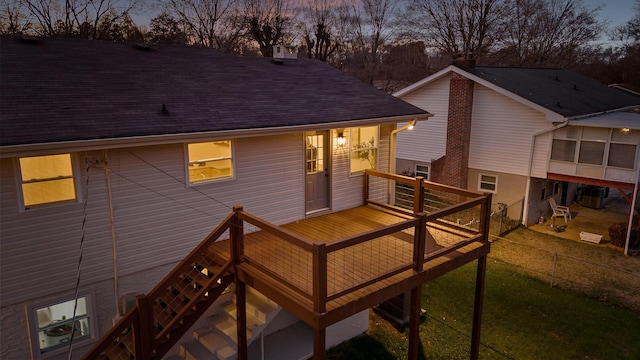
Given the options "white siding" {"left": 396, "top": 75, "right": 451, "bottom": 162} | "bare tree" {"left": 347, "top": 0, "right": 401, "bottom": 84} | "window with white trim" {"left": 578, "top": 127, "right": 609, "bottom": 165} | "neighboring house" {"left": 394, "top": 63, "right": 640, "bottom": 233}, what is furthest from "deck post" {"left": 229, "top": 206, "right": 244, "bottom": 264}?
"bare tree" {"left": 347, "top": 0, "right": 401, "bottom": 84}

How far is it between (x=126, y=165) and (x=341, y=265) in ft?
13.5

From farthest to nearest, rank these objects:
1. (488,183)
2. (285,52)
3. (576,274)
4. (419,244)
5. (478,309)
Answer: (488,183), (576,274), (285,52), (478,309), (419,244)

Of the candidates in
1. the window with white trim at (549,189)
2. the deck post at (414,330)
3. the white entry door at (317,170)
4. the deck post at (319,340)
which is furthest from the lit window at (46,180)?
the window with white trim at (549,189)

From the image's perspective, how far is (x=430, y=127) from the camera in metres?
21.3

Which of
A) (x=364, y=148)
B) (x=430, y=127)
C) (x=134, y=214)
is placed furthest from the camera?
(x=430, y=127)

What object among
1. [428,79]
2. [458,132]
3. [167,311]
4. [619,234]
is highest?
[428,79]

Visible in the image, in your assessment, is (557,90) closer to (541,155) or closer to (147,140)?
→ (541,155)

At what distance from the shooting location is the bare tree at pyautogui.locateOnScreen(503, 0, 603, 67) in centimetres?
4284

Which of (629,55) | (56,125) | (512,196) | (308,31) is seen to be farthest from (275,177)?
(629,55)

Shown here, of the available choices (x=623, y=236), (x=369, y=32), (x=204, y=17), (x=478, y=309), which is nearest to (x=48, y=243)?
(x=478, y=309)

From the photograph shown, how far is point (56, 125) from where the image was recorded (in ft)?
21.1

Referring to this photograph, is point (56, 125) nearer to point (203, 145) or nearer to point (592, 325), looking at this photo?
point (203, 145)

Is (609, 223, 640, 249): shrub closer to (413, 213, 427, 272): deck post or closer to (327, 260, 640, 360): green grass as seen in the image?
(327, 260, 640, 360): green grass

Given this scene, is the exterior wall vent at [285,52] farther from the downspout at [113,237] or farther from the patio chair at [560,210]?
the patio chair at [560,210]
